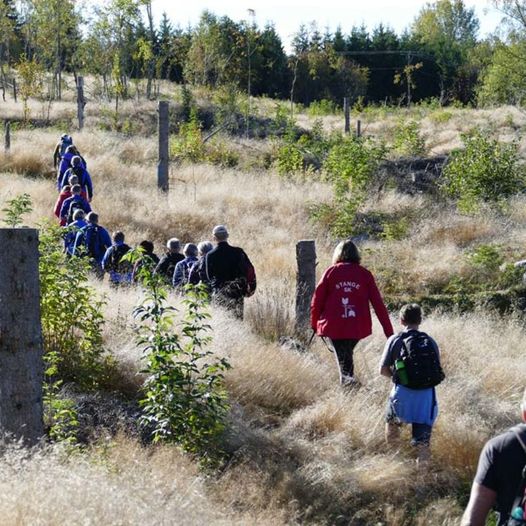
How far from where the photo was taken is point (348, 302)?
847cm

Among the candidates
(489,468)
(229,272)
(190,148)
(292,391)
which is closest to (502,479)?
(489,468)

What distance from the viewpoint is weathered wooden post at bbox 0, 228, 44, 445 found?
5.88 metres

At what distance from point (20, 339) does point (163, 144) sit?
45.9 feet

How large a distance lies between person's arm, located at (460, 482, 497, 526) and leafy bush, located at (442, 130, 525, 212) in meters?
14.4

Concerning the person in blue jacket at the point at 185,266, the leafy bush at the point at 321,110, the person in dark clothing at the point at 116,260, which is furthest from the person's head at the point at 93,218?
the leafy bush at the point at 321,110

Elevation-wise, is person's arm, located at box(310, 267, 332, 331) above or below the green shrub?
below

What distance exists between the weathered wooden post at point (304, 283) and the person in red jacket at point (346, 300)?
5.28 feet

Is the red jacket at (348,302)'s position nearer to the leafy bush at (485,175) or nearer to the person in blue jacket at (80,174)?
the person in blue jacket at (80,174)

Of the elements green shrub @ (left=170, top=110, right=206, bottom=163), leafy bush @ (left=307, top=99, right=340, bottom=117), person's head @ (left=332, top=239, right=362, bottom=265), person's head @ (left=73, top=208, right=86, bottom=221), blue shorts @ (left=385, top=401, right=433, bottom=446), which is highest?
leafy bush @ (left=307, top=99, right=340, bottom=117)

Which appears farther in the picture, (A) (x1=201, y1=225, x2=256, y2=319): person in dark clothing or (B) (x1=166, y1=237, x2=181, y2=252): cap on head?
(B) (x1=166, y1=237, x2=181, y2=252): cap on head

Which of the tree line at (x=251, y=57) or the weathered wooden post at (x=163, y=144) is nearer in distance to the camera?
the weathered wooden post at (x=163, y=144)

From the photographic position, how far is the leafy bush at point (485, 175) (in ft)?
61.7

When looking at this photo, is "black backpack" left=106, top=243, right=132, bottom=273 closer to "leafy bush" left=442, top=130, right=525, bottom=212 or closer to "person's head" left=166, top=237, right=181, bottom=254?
"person's head" left=166, top=237, right=181, bottom=254

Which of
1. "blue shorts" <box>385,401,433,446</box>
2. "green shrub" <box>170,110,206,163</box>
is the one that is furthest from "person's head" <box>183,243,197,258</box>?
"green shrub" <box>170,110,206,163</box>
